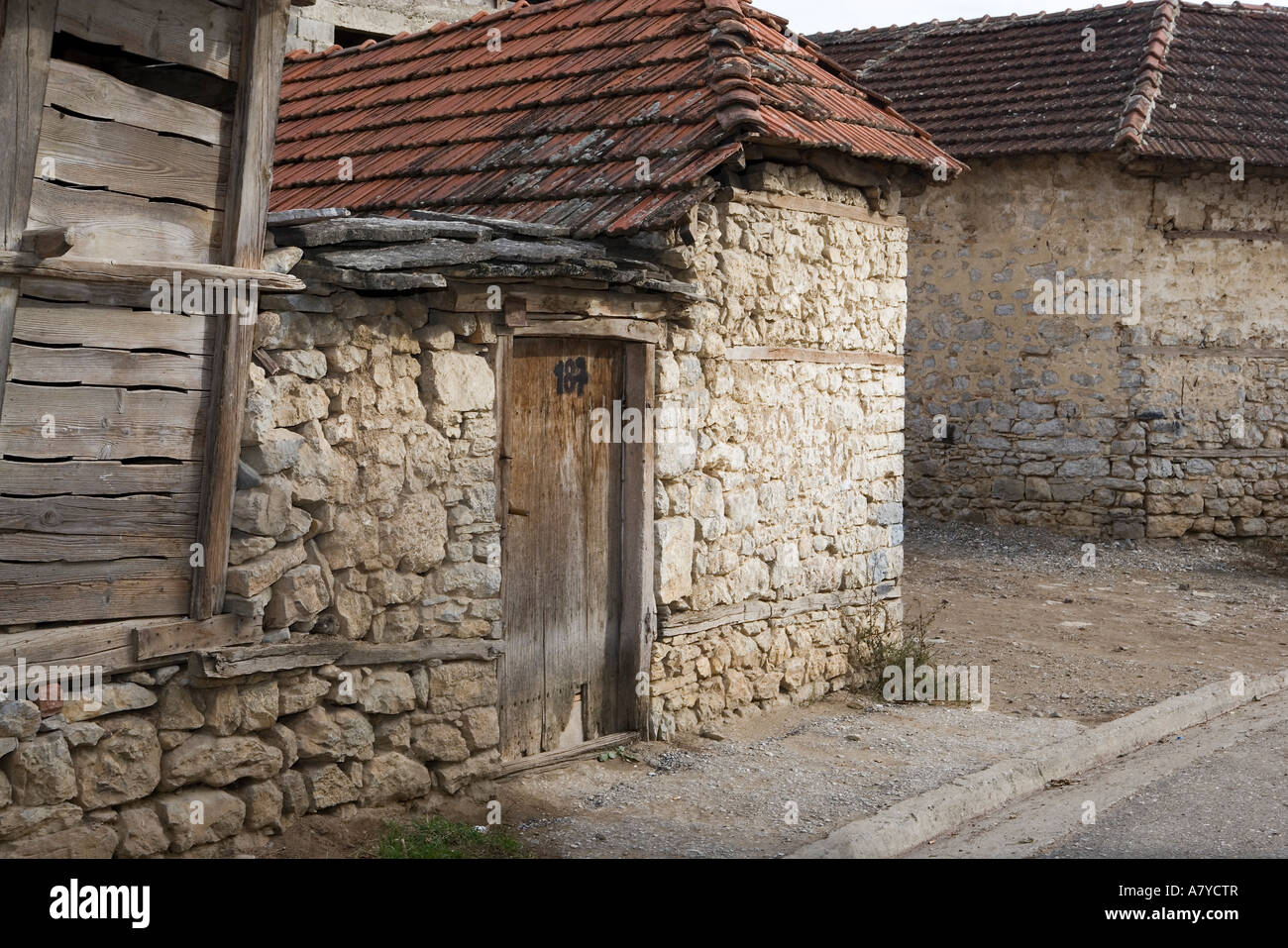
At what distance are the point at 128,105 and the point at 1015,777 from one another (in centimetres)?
530

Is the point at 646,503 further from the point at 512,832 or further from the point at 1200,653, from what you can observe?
the point at 1200,653

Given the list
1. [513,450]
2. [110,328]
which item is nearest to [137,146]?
[110,328]

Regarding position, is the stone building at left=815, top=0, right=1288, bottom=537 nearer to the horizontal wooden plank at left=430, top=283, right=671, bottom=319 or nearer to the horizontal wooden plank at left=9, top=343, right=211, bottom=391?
the horizontal wooden plank at left=430, top=283, right=671, bottom=319

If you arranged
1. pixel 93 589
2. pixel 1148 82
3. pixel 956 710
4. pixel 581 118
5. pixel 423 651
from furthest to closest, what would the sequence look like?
pixel 1148 82
pixel 956 710
pixel 581 118
pixel 423 651
pixel 93 589

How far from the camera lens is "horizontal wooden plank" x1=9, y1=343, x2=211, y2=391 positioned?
472 cm

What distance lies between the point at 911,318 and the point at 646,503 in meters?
9.19

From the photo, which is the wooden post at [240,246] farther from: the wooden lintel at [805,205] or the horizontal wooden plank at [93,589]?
the wooden lintel at [805,205]

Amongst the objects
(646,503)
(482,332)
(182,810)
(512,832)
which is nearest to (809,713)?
(646,503)

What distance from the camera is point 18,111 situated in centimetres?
449

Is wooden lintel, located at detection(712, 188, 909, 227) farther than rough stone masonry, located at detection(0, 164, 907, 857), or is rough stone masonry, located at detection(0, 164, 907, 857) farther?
wooden lintel, located at detection(712, 188, 909, 227)

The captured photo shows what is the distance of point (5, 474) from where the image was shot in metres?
4.71

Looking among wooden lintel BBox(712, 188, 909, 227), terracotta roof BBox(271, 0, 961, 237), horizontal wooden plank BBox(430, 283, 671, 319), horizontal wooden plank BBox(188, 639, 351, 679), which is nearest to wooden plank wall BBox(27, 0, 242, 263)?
horizontal wooden plank BBox(430, 283, 671, 319)

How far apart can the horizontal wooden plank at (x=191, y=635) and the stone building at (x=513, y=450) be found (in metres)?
0.01

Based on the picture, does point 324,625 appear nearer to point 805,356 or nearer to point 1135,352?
point 805,356
